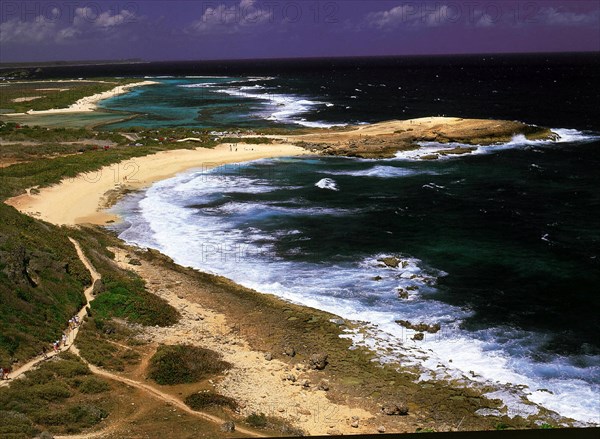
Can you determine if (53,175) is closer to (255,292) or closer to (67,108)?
(255,292)

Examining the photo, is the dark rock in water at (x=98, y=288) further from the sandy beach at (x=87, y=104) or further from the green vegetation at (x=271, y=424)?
the sandy beach at (x=87, y=104)

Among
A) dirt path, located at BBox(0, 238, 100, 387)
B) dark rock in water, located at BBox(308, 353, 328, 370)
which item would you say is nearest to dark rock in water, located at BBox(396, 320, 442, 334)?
dark rock in water, located at BBox(308, 353, 328, 370)

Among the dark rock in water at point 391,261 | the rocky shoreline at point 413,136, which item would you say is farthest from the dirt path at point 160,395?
the rocky shoreline at point 413,136

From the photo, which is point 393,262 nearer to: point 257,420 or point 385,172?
point 257,420

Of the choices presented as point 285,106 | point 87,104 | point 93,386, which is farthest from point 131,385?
point 87,104

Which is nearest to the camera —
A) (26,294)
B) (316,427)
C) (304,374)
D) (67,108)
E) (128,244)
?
(316,427)

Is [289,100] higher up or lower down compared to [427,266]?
higher up

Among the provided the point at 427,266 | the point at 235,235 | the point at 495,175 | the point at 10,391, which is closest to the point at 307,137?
the point at 495,175
